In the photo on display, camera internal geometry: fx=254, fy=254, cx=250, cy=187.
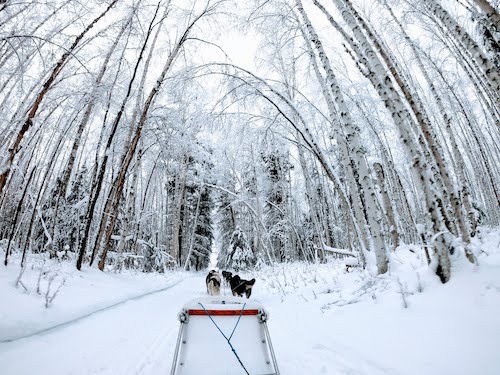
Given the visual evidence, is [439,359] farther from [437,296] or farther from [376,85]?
[376,85]

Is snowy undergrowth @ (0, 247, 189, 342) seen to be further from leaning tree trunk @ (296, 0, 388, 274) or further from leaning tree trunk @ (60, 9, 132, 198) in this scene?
leaning tree trunk @ (296, 0, 388, 274)

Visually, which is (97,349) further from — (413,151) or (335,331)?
(413,151)

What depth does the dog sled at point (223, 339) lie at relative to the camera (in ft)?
7.07

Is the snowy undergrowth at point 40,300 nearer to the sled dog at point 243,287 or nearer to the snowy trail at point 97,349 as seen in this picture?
the snowy trail at point 97,349

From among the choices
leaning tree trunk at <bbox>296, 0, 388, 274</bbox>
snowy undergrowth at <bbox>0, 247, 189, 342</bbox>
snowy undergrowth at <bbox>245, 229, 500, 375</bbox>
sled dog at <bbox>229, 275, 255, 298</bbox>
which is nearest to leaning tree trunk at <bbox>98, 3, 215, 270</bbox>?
snowy undergrowth at <bbox>0, 247, 189, 342</bbox>

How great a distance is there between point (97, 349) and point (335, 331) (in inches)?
117

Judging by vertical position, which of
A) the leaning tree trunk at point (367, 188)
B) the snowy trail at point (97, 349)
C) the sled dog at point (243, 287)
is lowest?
the snowy trail at point (97, 349)

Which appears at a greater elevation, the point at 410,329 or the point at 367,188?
the point at 367,188

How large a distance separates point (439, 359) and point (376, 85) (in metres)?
3.64

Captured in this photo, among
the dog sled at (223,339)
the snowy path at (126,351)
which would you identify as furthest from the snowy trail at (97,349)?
the dog sled at (223,339)

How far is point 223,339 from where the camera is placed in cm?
231

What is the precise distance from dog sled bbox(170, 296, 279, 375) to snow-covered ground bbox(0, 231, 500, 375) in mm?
504

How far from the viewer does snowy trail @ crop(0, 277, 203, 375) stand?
2.47m

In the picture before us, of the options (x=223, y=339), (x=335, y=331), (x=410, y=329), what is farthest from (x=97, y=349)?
(x=410, y=329)
